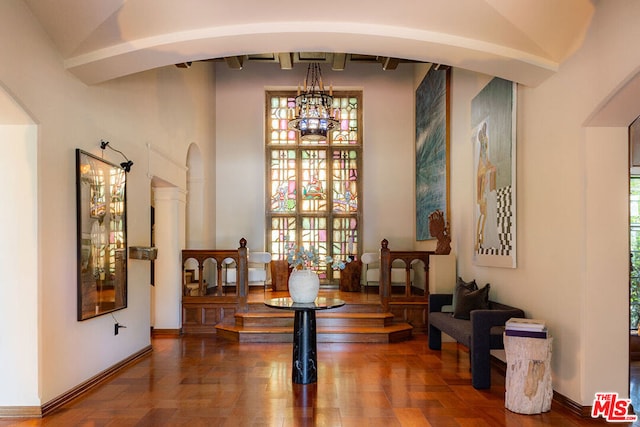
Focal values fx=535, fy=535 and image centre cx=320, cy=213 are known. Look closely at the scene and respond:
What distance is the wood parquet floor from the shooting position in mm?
4105

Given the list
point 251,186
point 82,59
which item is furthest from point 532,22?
point 251,186

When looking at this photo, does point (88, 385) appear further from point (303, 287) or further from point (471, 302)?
point (471, 302)

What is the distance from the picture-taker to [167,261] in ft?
27.0

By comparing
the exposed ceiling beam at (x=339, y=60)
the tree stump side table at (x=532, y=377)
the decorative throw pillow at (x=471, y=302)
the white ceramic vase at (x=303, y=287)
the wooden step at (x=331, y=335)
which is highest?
the exposed ceiling beam at (x=339, y=60)

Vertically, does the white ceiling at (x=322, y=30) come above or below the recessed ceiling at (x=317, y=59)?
below

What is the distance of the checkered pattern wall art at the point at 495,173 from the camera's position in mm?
5500

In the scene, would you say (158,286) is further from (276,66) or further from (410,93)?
(410,93)

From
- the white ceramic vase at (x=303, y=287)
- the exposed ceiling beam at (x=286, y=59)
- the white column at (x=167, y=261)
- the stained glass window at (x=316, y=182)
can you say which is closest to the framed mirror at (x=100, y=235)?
the white ceramic vase at (x=303, y=287)

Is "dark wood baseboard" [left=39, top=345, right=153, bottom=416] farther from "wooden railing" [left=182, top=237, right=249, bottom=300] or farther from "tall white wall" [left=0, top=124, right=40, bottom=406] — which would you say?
"wooden railing" [left=182, top=237, right=249, bottom=300]

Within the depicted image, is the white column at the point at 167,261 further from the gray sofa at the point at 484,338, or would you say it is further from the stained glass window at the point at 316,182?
the gray sofa at the point at 484,338

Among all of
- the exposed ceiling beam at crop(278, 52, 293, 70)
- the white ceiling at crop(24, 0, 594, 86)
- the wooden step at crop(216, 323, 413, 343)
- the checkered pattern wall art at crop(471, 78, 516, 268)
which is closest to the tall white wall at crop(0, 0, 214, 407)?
the white ceiling at crop(24, 0, 594, 86)

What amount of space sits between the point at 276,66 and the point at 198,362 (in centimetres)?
Result: 696

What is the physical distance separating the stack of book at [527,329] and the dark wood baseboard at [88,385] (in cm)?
379

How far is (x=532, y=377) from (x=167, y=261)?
224 inches
